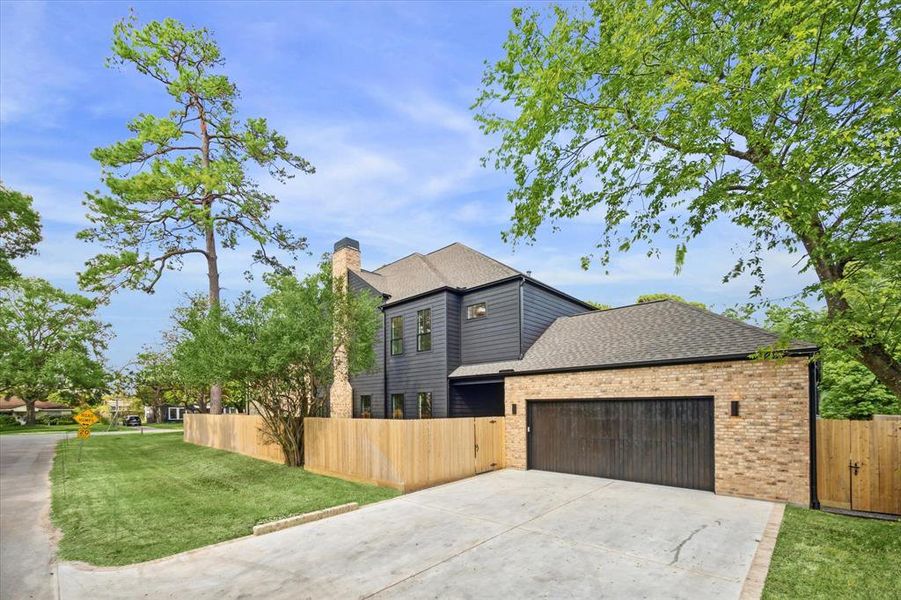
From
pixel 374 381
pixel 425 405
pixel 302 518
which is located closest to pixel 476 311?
pixel 425 405

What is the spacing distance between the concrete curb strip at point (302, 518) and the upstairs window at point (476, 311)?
8.72m

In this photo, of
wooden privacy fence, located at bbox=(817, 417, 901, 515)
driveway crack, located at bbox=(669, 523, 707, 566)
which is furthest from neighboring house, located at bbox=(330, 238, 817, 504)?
driveway crack, located at bbox=(669, 523, 707, 566)

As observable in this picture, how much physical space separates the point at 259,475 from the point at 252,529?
5.57 metres

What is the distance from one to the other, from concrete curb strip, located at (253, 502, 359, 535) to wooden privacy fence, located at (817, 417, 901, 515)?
942 centimetres

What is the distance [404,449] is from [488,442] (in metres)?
3.44

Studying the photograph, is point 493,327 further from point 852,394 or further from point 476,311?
point 852,394

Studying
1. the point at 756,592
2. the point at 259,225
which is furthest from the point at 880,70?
the point at 259,225

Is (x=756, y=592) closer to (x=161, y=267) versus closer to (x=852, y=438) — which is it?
(x=852, y=438)

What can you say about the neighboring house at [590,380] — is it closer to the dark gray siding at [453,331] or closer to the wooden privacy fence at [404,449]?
the dark gray siding at [453,331]

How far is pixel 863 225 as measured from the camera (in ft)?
20.0

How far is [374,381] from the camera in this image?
63.5 ft

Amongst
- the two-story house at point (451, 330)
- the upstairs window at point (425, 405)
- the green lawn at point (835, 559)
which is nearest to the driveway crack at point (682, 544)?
the green lawn at point (835, 559)

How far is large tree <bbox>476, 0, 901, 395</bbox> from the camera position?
5.43 meters

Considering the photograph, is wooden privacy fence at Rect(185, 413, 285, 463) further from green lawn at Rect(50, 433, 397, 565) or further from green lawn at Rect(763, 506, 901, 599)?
green lawn at Rect(763, 506, 901, 599)
